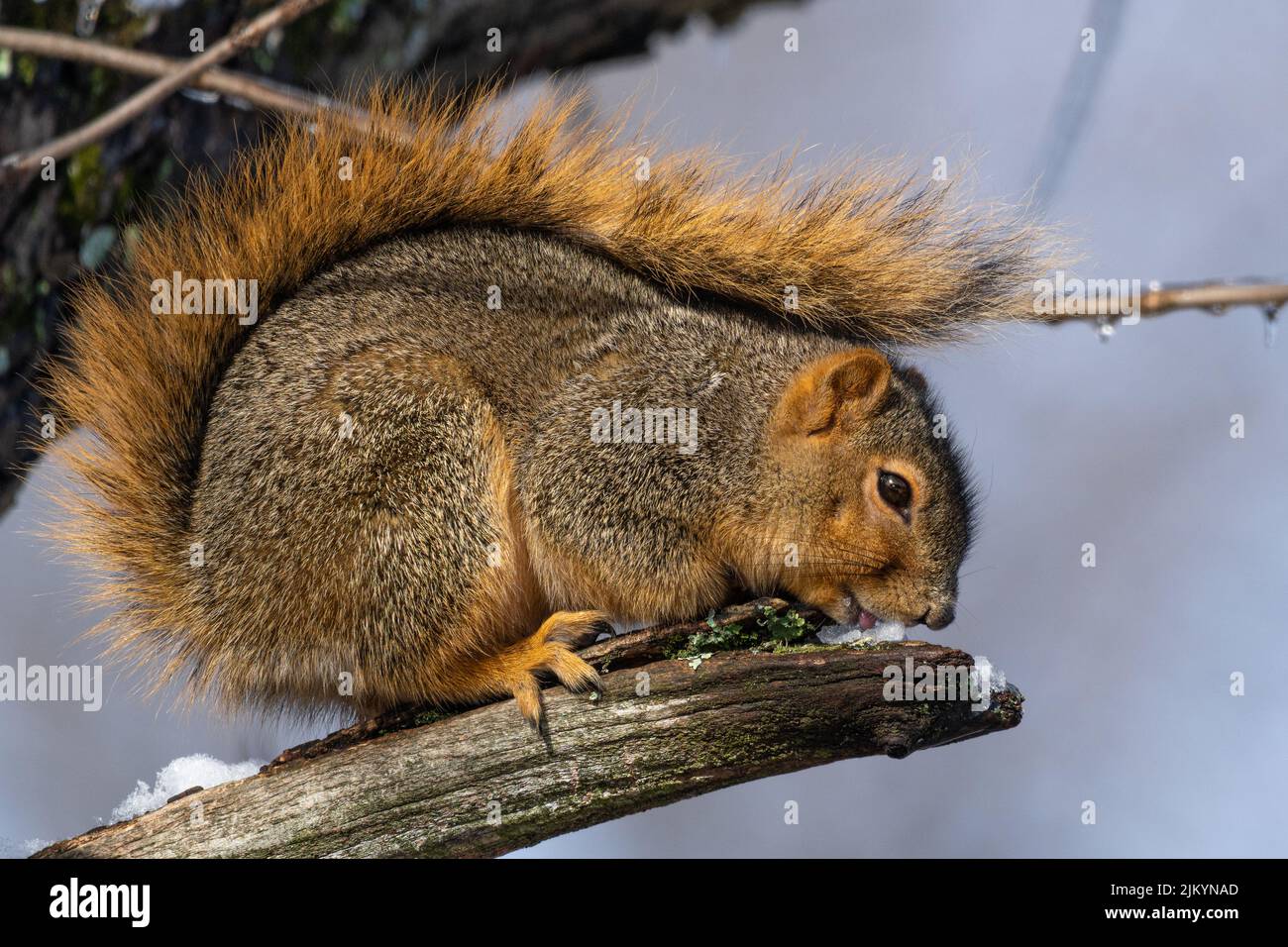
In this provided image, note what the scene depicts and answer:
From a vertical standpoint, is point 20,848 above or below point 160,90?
below

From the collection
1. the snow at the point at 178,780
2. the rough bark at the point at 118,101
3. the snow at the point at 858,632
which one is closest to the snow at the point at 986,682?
the snow at the point at 858,632

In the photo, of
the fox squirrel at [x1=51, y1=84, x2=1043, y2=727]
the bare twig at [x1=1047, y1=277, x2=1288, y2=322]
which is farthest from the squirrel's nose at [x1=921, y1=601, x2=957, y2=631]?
→ the bare twig at [x1=1047, y1=277, x2=1288, y2=322]

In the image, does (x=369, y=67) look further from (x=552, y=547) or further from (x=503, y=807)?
(x=503, y=807)

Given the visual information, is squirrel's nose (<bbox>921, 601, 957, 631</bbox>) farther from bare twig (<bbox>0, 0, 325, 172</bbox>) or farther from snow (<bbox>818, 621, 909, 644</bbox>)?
bare twig (<bbox>0, 0, 325, 172</bbox>)

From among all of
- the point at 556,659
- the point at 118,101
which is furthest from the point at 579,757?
the point at 118,101

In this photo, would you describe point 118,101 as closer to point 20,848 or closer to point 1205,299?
point 20,848

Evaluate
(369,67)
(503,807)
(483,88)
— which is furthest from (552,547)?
(369,67)
